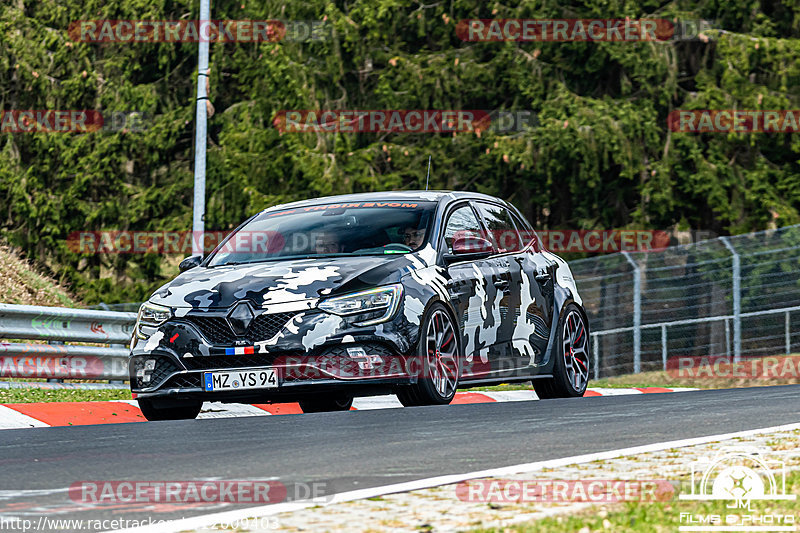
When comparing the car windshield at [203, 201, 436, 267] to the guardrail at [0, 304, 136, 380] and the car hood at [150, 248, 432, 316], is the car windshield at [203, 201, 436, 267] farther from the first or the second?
the guardrail at [0, 304, 136, 380]

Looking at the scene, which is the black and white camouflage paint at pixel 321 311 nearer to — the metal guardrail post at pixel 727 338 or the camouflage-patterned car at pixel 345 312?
the camouflage-patterned car at pixel 345 312

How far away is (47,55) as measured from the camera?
3184cm

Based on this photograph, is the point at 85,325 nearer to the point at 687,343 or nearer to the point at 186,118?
the point at 687,343

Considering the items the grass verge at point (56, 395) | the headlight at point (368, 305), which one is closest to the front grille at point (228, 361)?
the headlight at point (368, 305)

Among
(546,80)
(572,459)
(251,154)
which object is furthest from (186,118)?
(572,459)

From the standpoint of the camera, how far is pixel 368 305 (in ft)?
29.8

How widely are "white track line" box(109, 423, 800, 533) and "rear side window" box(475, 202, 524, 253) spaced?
4178mm

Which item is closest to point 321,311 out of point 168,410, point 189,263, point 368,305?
point 368,305

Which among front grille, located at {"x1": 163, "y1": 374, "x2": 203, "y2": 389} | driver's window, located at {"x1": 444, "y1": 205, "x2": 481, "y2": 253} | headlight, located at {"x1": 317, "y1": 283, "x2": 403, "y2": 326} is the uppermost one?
driver's window, located at {"x1": 444, "y1": 205, "x2": 481, "y2": 253}

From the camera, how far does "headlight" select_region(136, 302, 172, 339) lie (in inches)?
365

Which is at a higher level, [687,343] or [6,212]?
[6,212]

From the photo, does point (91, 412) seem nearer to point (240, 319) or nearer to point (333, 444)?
point (240, 319)

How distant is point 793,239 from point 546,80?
7808 mm

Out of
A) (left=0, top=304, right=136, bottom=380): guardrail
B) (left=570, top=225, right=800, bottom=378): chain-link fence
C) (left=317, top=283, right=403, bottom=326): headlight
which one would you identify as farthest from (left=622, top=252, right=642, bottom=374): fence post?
(left=317, top=283, right=403, bottom=326): headlight
